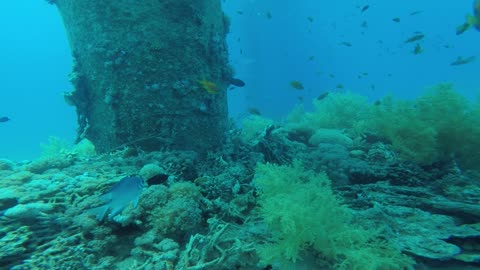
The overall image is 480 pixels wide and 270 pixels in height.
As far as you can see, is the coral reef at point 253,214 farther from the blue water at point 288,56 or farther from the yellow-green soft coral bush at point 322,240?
the blue water at point 288,56

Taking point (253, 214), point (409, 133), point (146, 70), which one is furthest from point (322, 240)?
point (146, 70)

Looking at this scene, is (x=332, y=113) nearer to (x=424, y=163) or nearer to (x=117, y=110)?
(x=424, y=163)

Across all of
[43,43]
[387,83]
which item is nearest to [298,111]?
[387,83]

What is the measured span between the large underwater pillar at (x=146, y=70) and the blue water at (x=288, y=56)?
253 inches

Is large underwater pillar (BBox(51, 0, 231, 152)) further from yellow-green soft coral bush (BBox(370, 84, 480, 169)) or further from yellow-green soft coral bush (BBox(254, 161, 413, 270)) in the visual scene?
yellow-green soft coral bush (BBox(370, 84, 480, 169))

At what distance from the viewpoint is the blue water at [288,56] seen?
53.8 meters

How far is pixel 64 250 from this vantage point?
2.89 metres

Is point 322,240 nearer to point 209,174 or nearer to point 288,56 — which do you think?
point 209,174

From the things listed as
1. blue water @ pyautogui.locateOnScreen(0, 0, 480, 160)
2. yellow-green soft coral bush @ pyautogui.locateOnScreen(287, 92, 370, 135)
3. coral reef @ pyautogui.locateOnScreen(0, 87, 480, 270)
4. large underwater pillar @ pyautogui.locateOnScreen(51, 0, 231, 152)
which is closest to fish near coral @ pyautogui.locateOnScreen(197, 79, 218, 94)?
large underwater pillar @ pyautogui.locateOnScreen(51, 0, 231, 152)

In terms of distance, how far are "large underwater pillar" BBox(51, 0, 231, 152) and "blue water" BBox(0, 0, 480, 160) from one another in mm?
6415

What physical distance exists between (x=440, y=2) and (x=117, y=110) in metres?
123

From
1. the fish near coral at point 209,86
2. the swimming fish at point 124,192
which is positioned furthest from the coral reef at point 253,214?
the fish near coral at point 209,86

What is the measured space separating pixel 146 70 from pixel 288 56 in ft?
179

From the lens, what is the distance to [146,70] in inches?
225
